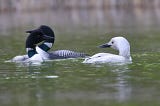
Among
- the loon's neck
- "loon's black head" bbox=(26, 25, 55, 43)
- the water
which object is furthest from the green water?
"loon's black head" bbox=(26, 25, 55, 43)

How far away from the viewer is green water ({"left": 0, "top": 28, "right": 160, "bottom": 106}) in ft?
34.6

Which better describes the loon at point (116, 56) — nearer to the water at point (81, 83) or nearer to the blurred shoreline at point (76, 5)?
the water at point (81, 83)

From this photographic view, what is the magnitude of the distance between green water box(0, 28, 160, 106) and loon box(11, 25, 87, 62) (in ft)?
1.80

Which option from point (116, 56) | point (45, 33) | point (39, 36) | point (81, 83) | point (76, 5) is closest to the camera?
point (81, 83)

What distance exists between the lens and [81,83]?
12477 millimetres

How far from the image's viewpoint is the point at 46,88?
472 inches

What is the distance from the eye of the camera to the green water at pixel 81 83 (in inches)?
416

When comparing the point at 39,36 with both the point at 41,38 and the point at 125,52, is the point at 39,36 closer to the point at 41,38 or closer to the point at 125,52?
the point at 41,38

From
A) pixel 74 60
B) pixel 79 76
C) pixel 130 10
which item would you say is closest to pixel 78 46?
pixel 74 60

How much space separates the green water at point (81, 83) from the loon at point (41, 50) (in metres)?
0.55

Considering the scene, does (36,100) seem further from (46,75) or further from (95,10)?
(95,10)

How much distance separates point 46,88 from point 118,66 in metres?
3.18

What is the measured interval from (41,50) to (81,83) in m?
5.35

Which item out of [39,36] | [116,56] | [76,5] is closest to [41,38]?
[39,36]
